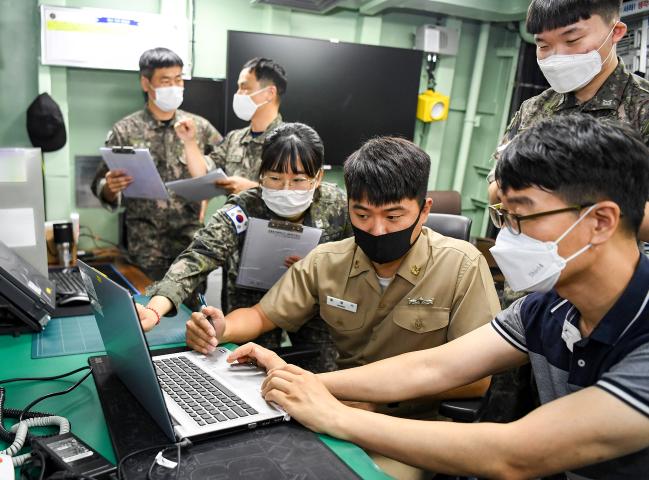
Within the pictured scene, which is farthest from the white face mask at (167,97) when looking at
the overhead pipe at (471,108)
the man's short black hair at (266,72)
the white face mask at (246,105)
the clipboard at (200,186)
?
the overhead pipe at (471,108)

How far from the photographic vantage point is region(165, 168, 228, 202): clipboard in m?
2.19

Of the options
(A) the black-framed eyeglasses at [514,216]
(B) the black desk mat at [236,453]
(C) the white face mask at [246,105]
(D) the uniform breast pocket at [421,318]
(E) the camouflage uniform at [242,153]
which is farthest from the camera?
(C) the white face mask at [246,105]

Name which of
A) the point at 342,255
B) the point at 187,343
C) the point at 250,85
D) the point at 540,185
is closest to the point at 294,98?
the point at 250,85

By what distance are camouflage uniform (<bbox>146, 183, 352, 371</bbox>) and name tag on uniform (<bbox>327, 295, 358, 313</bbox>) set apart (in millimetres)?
143

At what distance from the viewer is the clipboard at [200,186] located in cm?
219

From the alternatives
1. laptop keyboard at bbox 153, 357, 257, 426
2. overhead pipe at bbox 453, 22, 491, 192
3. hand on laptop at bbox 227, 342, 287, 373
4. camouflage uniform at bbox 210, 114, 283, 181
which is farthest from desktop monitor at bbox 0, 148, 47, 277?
overhead pipe at bbox 453, 22, 491, 192

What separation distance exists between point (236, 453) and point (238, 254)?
3.12 ft

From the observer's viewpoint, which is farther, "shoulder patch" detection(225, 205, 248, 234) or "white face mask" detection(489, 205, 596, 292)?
"shoulder patch" detection(225, 205, 248, 234)

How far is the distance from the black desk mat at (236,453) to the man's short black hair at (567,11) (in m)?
1.37

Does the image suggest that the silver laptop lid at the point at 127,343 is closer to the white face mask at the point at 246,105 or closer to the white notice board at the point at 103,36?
the white face mask at the point at 246,105

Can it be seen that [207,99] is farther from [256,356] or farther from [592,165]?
[592,165]

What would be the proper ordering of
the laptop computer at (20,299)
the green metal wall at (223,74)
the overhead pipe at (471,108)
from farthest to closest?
1. the overhead pipe at (471,108)
2. the green metal wall at (223,74)
3. the laptop computer at (20,299)

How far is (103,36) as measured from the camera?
324 cm

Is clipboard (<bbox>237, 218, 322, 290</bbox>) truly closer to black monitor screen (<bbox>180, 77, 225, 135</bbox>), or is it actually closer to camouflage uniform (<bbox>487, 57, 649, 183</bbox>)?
camouflage uniform (<bbox>487, 57, 649, 183</bbox>)
